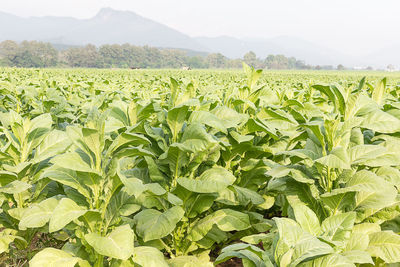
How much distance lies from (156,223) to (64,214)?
76 centimetres

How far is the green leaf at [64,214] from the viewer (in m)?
1.65

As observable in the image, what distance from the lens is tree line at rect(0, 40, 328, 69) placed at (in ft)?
289

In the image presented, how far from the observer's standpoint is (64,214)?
1.73 meters

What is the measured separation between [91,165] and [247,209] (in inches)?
77.4

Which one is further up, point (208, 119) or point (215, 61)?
point (215, 61)

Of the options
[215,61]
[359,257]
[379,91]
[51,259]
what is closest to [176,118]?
[51,259]

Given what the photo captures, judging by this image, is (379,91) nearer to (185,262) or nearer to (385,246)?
(385,246)

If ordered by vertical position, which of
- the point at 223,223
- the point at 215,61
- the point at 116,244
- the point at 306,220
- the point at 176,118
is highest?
the point at 215,61

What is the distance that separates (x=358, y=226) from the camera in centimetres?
203

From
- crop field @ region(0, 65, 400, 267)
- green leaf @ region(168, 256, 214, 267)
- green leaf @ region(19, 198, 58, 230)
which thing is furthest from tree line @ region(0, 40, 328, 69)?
green leaf @ region(19, 198, 58, 230)

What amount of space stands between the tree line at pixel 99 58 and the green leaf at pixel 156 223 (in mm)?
84032

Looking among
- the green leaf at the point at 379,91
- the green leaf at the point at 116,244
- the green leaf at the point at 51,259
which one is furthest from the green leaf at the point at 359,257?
the green leaf at the point at 379,91

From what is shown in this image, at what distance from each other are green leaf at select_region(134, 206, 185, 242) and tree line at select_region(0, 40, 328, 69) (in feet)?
276

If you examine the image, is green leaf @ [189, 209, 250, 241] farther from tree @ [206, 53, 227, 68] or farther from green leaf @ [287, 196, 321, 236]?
tree @ [206, 53, 227, 68]
